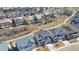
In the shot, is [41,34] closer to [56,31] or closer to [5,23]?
[56,31]

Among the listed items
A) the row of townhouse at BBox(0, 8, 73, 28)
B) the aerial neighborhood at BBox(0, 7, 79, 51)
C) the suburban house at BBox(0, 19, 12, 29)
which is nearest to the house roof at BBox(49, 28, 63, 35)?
the aerial neighborhood at BBox(0, 7, 79, 51)

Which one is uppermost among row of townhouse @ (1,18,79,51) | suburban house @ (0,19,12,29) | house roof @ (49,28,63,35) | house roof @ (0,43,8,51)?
suburban house @ (0,19,12,29)

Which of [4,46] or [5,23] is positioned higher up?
[5,23]

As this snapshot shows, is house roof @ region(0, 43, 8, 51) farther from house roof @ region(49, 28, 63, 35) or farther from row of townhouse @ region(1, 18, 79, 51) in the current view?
house roof @ region(49, 28, 63, 35)

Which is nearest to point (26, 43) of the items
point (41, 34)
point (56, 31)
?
point (41, 34)

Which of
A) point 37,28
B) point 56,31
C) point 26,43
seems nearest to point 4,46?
point 26,43

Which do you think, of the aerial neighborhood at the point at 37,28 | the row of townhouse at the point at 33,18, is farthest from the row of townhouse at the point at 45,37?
the row of townhouse at the point at 33,18

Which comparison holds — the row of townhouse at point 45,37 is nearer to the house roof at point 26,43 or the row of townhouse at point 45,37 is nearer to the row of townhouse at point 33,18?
the house roof at point 26,43

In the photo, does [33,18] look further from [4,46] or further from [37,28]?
[4,46]
